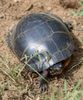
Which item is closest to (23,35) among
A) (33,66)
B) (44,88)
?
(33,66)

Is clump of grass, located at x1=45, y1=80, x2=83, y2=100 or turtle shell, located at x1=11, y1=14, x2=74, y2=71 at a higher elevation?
turtle shell, located at x1=11, y1=14, x2=74, y2=71

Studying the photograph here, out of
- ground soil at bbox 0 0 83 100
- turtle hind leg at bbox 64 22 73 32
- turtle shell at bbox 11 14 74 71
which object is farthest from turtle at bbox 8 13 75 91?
turtle hind leg at bbox 64 22 73 32

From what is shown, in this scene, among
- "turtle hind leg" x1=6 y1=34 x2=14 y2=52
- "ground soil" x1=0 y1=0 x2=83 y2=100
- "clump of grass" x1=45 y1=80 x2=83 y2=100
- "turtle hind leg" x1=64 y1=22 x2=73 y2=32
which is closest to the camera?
"clump of grass" x1=45 y1=80 x2=83 y2=100

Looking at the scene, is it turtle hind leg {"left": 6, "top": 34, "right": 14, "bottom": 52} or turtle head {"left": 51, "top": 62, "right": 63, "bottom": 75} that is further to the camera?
turtle hind leg {"left": 6, "top": 34, "right": 14, "bottom": 52}

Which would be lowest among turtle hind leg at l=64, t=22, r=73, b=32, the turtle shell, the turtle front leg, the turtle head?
the turtle front leg

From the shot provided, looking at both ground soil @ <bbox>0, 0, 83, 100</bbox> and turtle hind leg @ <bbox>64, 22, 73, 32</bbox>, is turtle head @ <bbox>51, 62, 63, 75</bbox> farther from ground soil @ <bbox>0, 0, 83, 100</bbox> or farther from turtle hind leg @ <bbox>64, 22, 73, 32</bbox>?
turtle hind leg @ <bbox>64, 22, 73, 32</bbox>

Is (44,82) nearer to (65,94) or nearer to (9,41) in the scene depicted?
(65,94)

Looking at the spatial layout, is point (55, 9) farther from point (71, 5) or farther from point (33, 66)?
point (33, 66)

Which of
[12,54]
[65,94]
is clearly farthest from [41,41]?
[65,94]
